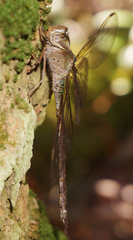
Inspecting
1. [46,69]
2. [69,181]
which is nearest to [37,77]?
[46,69]

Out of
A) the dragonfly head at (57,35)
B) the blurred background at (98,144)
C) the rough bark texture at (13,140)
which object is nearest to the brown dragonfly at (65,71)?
the dragonfly head at (57,35)

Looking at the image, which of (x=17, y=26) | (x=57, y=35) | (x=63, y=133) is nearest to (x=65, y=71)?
(x=57, y=35)

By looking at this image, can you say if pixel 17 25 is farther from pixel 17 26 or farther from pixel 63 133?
pixel 63 133

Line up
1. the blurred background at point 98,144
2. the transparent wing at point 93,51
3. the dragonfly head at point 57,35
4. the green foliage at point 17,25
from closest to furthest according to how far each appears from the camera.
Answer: the green foliage at point 17,25 < the dragonfly head at point 57,35 < the transparent wing at point 93,51 < the blurred background at point 98,144

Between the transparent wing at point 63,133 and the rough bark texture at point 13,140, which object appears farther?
the transparent wing at point 63,133

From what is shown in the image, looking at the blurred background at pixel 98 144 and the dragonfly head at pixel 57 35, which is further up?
the dragonfly head at pixel 57 35

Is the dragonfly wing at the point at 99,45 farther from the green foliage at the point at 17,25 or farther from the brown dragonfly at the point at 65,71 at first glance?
the green foliage at the point at 17,25

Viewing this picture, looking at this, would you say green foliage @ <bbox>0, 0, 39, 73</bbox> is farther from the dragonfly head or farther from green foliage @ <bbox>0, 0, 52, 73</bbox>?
the dragonfly head

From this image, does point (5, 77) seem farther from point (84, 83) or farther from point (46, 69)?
point (84, 83)
